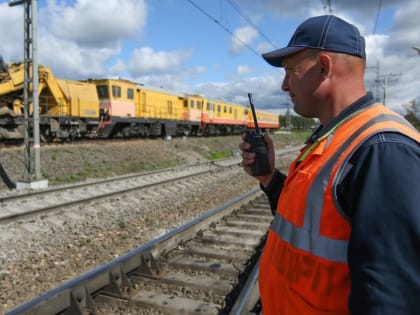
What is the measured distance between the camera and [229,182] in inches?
539

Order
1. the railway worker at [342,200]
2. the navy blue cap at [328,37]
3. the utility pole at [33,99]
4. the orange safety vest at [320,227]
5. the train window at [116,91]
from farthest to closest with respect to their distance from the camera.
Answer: the train window at [116,91] → the utility pole at [33,99] → the navy blue cap at [328,37] → the orange safety vest at [320,227] → the railway worker at [342,200]

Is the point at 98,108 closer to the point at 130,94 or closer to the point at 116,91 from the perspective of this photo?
the point at 116,91

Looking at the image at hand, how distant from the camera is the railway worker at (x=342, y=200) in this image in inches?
41.3

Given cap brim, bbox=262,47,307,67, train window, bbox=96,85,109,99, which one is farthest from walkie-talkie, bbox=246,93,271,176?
train window, bbox=96,85,109,99

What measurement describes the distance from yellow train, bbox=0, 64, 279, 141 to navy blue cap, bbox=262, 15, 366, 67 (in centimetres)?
1368

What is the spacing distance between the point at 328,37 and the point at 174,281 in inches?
129

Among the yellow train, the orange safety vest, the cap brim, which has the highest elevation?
the yellow train

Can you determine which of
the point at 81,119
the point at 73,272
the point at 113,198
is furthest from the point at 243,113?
the point at 73,272

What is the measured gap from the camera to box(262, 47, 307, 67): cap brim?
59.5 inches

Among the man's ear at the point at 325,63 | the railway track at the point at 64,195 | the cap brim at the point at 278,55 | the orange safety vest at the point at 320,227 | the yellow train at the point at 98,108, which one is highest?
the yellow train at the point at 98,108

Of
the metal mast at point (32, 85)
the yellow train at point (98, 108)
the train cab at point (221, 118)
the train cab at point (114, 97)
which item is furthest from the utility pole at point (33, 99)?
the train cab at point (221, 118)

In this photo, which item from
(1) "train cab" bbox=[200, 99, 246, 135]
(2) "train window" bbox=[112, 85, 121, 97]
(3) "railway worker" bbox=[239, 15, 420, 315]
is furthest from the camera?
(1) "train cab" bbox=[200, 99, 246, 135]

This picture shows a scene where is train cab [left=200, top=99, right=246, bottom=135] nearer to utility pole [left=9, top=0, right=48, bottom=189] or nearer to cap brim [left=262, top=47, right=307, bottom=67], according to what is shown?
utility pole [left=9, top=0, right=48, bottom=189]

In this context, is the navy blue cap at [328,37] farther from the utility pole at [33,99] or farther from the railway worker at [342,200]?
the utility pole at [33,99]
